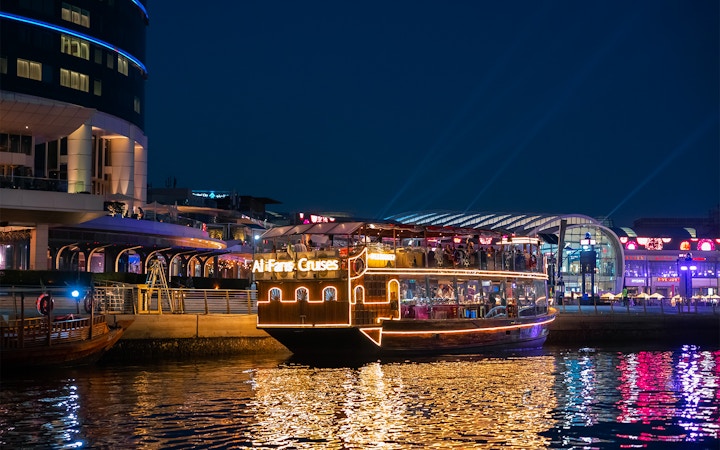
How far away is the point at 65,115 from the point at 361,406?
130ft

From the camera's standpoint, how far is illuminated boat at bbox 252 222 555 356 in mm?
43750

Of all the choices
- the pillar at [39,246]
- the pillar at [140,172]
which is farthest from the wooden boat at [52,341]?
the pillar at [140,172]

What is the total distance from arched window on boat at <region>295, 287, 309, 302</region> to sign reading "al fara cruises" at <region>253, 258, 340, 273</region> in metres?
0.83

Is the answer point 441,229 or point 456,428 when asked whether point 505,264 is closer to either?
point 441,229

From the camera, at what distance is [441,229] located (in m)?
49.2

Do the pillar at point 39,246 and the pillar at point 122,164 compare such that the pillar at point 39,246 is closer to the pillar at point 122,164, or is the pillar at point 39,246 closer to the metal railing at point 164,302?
the metal railing at point 164,302

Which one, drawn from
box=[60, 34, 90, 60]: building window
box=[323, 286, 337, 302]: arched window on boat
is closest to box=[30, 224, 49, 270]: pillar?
box=[60, 34, 90, 60]: building window

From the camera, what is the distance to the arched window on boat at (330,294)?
143 ft

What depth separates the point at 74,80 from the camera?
259 feet

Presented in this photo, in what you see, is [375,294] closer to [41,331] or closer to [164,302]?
[164,302]

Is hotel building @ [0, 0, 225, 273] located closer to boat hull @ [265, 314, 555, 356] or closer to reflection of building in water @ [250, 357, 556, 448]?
boat hull @ [265, 314, 555, 356]

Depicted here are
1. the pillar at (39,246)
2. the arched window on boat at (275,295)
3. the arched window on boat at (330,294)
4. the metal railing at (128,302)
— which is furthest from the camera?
the pillar at (39,246)

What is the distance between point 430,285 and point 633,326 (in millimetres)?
21470

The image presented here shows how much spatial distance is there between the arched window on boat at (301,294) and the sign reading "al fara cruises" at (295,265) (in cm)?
83
